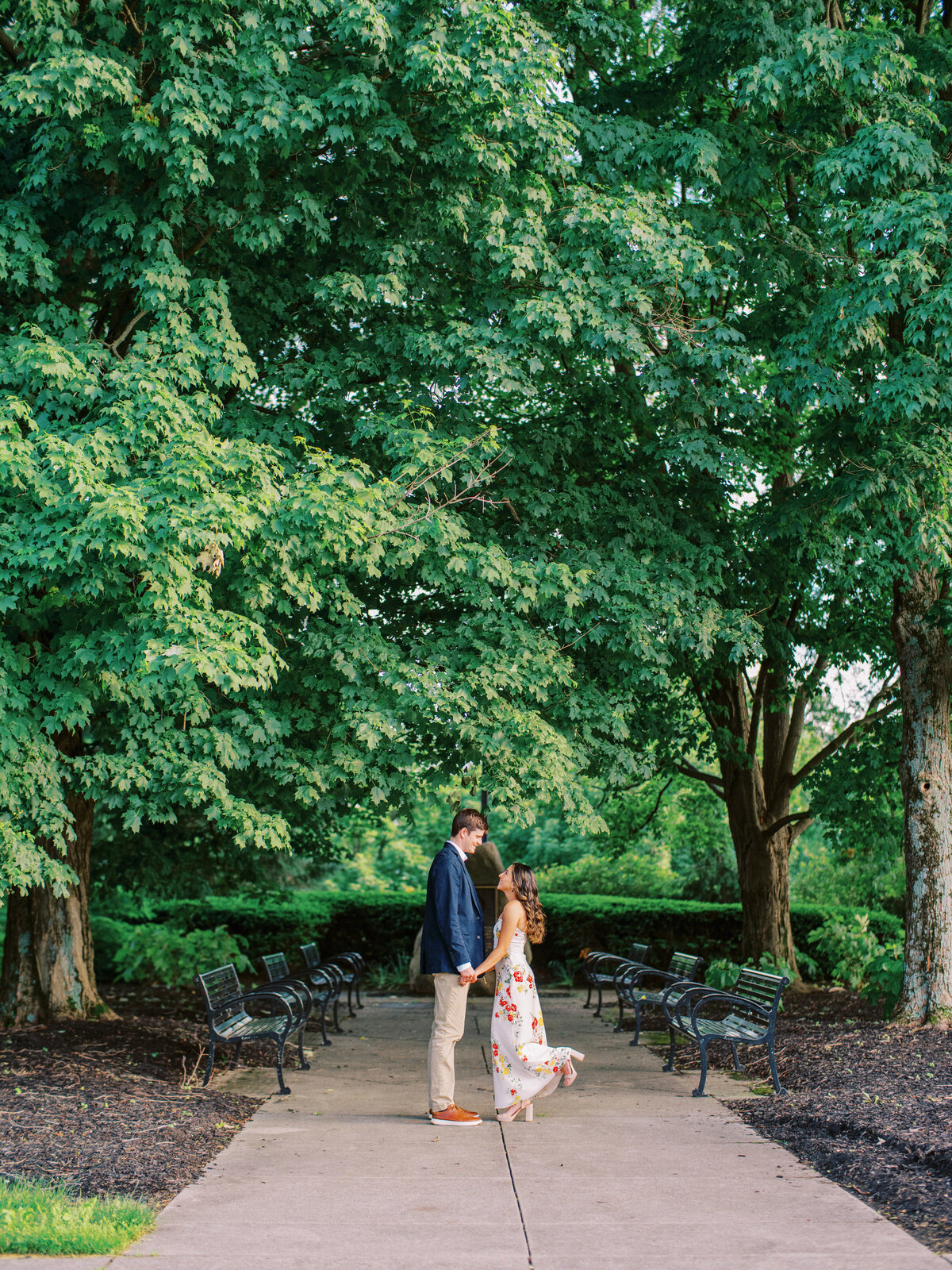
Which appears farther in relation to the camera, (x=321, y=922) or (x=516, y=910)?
(x=321, y=922)

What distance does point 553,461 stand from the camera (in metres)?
9.63

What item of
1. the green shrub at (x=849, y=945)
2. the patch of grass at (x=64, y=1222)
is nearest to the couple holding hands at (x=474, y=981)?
the patch of grass at (x=64, y=1222)

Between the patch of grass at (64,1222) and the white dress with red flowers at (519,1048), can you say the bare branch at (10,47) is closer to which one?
the white dress with red flowers at (519,1048)

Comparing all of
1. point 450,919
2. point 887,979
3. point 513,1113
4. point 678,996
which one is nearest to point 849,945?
point 887,979

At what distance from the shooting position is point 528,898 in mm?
6688

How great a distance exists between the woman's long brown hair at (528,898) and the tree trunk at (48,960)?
192 inches

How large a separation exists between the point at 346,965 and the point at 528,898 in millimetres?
7490

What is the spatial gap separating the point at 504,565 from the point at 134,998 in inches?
299

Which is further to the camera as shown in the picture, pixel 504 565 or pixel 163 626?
pixel 504 565

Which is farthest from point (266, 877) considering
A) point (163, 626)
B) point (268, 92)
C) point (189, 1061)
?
point (268, 92)

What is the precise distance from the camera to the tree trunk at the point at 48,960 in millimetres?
9836

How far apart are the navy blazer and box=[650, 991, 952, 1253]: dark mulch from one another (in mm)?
1997

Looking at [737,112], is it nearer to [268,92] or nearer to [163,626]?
[268,92]

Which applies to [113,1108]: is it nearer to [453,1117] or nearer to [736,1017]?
[453,1117]
